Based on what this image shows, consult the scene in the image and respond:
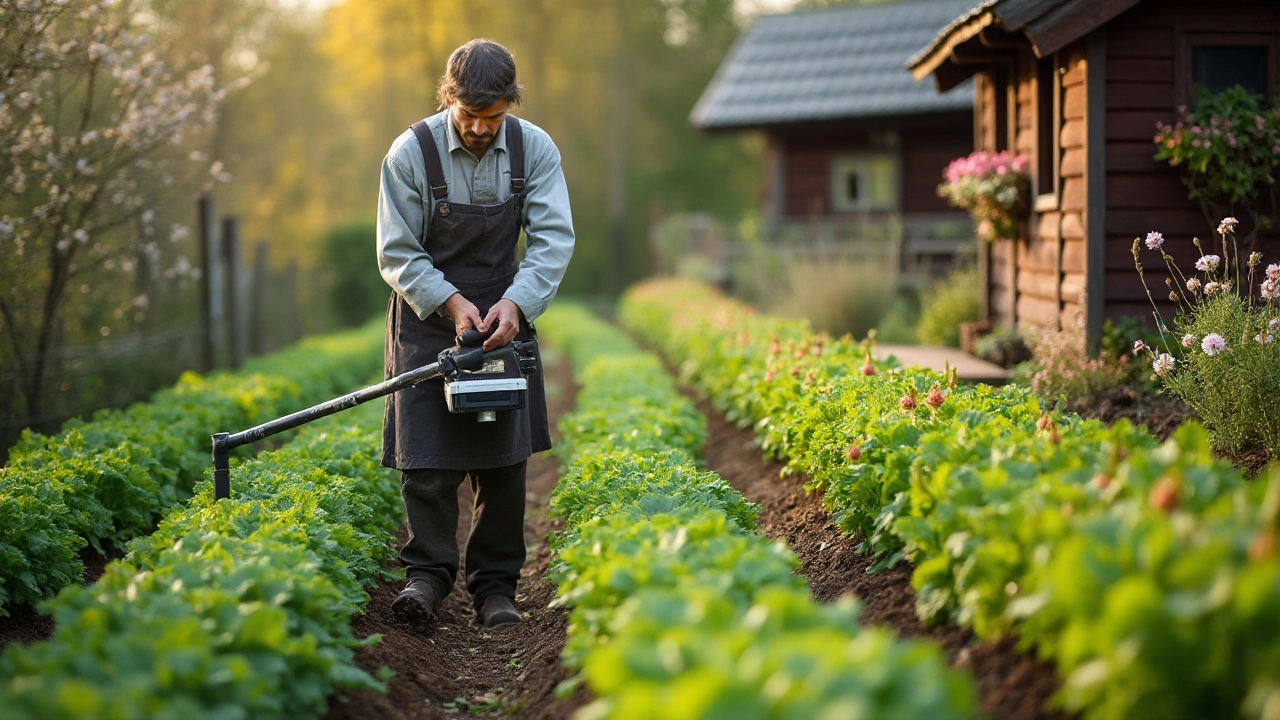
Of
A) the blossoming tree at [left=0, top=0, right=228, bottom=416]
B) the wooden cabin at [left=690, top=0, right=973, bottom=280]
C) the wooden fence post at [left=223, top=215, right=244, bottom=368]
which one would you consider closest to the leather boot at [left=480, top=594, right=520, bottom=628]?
the blossoming tree at [left=0, top=0, right=228, bottom=416]

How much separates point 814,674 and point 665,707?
0.92 feet

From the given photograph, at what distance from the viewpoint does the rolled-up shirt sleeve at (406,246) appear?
482cm

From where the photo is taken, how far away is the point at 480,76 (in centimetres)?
475

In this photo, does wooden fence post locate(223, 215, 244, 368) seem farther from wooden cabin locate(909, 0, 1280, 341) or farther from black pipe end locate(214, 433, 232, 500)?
black pipe end locate(214, 433, 232, 500)

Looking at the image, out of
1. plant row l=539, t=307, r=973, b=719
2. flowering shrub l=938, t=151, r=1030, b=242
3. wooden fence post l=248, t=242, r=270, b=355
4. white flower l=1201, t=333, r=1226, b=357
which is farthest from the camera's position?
wooden fence post l=248, t=242, r=270, b=355

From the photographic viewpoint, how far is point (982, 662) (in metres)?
3.33

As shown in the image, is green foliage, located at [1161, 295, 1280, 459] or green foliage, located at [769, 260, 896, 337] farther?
green foliage, located at [769, 260, 896, 337]

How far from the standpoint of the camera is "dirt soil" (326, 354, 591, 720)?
13.0 ft

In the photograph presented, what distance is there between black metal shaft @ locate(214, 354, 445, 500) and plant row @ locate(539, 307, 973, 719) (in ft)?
2.78

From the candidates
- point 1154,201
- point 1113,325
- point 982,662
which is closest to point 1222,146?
point 1154,201

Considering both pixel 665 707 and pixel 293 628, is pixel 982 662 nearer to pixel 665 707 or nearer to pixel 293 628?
pixel 665 707

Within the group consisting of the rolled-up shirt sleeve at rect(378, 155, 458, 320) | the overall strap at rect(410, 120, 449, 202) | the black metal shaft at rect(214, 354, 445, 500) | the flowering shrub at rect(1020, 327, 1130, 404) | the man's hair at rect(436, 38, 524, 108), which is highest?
the man's hair at rect(436, 38, 524, 108)

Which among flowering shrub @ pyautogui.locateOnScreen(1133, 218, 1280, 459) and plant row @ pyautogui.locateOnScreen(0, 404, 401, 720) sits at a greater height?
flowering shrub @ pyautogui.locateOnScreen(1133, 218, 1280, 459)

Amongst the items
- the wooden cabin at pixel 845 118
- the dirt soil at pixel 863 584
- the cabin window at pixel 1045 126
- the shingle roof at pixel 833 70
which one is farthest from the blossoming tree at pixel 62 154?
the shingle roof at pixel 833 70
